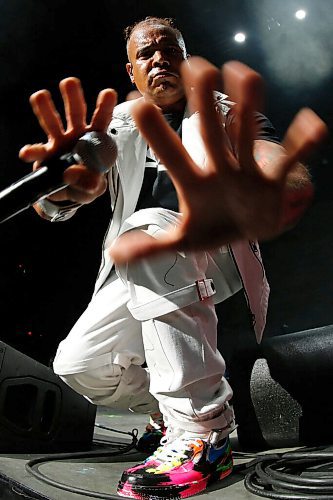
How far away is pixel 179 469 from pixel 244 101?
0.76 meters

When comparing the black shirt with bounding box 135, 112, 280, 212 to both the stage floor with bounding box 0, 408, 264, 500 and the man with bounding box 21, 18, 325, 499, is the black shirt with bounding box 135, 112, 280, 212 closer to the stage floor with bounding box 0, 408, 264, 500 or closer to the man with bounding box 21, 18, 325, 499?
the man with bounding box 21, 18, 325, 499

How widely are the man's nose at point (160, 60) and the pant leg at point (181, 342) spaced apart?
391 mm

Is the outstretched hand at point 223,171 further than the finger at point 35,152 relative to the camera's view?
No

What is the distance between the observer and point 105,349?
1.18 meters

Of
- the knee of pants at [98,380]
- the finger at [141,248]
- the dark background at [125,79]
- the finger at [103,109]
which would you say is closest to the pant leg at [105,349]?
the knee of pants at [98,380]

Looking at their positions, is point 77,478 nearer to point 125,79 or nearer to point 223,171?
point 223,171

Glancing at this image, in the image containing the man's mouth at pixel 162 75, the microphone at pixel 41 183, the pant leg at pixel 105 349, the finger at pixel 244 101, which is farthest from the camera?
the pant leg at pixel 105 349

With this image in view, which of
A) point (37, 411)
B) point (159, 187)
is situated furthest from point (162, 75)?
point (37, 411)

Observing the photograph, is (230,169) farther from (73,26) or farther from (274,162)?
(73,26)

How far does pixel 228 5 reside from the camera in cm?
271

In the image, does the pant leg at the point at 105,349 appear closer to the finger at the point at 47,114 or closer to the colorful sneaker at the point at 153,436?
the colorful sneaker at the point at 153,436

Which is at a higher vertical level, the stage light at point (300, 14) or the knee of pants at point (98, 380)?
the stage light at point (300, 14)

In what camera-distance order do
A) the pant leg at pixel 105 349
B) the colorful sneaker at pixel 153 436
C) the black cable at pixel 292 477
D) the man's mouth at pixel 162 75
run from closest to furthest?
the black cable at pixel 292 477 < the man's mouth at pixel 162 75 < the pant leg at pixel 105 349 < the colorful sneaker at pixel 153 436

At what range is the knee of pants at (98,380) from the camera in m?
1.18
